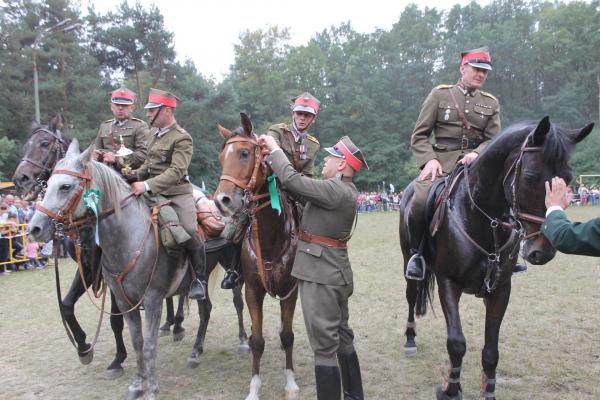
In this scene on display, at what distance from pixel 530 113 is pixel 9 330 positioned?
65724 mm

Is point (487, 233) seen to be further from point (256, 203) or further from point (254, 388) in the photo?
point (254, 388)

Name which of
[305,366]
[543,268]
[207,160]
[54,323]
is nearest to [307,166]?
[305,366]

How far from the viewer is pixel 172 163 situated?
216 inches

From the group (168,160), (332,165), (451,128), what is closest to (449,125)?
(451,128)

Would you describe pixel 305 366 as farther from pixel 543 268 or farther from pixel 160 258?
pixel 543 268

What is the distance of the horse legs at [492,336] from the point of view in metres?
4.48

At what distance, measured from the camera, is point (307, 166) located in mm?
5559

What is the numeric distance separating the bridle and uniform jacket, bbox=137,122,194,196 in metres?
1.16

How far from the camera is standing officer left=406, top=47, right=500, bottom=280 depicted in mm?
5066

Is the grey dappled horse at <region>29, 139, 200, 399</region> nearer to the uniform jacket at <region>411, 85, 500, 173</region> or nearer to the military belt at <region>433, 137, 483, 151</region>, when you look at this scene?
the uniform jacket at <region>411, 85, 500, 173</region>

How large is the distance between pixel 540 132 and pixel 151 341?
417cm

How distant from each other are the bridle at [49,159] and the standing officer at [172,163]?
1141 millimetres

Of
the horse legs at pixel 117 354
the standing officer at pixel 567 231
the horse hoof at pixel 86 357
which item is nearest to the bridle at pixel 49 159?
the horse legs at pixel 117 354

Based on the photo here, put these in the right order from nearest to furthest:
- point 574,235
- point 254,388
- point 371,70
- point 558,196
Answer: point 574,235, point 558,196, point 254,388, point 371,70
